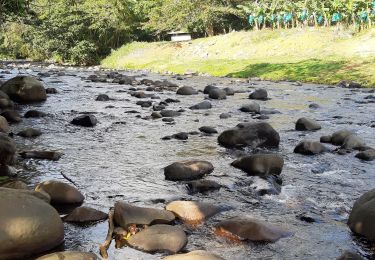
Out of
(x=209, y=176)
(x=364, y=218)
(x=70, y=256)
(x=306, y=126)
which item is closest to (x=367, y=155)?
(x=209, y=176)

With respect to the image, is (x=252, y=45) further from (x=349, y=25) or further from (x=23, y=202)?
(x=23, y=202)

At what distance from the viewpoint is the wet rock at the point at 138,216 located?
15.8 ft

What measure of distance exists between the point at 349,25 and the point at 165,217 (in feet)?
128

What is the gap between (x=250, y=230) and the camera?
15.4 ft

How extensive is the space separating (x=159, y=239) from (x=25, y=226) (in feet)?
4.04

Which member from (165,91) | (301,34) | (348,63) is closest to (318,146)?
(165,91)

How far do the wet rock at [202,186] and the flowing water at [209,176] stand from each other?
12 centimetres

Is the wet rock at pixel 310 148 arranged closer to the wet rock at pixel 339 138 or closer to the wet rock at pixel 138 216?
the wet rock at pixel 339 138

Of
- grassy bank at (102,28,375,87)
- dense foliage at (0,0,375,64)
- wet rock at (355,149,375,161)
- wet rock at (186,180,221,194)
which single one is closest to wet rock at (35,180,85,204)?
wet rock at (186,180,221,194)

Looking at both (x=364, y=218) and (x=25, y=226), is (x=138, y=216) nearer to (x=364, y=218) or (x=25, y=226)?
(x=25, y=226)

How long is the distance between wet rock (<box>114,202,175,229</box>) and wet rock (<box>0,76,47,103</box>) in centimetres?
1106

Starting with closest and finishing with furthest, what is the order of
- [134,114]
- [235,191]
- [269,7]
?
[235,191]
[134,114]
[269,7]

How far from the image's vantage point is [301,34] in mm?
Answer: 40344

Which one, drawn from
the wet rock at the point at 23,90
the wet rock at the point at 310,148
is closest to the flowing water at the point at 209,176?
the wet rock at the point at 310,148
